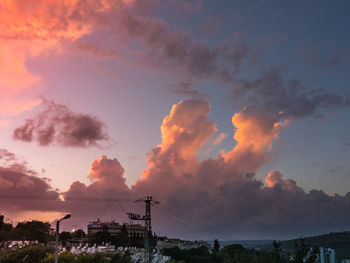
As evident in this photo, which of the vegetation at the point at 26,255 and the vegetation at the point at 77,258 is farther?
the vegetation at the point at 26,255

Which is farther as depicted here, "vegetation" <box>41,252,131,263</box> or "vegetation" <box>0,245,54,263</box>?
"vegetation" <box>0,245,54,263</box>

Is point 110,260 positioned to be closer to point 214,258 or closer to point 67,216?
point 67,216

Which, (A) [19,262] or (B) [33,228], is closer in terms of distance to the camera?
(A) [19,262]

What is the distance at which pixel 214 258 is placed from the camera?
625ft

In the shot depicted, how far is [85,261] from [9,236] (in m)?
126

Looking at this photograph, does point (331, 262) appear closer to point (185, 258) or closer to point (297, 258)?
point (185, 258)

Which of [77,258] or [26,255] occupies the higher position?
[26,255]

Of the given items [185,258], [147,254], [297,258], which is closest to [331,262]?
[185,258]

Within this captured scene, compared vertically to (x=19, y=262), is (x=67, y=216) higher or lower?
higher

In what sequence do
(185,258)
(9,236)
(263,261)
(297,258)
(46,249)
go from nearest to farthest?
(297,258) < (263,261) < (46,249) < (185,258) < (9,236)

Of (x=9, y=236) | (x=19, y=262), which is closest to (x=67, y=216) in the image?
(x=19, y=262)

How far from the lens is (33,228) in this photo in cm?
19962

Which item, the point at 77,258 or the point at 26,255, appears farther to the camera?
the point at 26,255

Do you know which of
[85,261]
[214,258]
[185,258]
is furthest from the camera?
[214,258]
